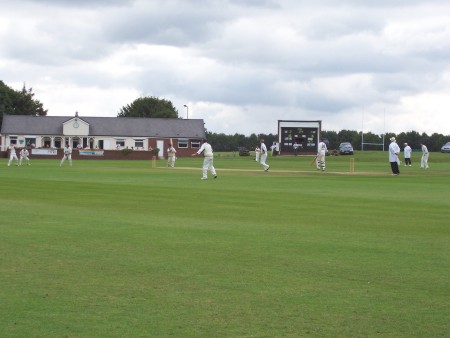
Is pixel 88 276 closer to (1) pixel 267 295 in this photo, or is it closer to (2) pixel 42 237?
(1) pixel 267 295

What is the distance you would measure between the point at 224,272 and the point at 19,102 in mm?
129567

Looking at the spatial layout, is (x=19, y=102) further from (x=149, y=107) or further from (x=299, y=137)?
(x=299, y=137)

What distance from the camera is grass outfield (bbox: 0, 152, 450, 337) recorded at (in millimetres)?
7207

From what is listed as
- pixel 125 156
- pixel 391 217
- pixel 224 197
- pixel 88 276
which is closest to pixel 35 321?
pixel 88 276

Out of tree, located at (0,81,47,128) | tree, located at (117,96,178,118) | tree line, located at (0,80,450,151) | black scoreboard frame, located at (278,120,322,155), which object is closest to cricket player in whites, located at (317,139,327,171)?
black scoreboard frame, located at (278,120,322,155)

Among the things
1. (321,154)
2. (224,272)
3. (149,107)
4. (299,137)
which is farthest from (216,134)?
(224,272)

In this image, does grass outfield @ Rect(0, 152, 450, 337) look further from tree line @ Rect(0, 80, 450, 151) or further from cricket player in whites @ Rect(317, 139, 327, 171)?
tree line @ Rect(0, 80, 450, 151)

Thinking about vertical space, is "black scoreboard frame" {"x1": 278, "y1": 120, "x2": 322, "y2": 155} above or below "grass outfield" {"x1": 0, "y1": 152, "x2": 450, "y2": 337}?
above

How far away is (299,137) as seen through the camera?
3556 inches

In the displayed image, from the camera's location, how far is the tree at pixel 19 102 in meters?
124

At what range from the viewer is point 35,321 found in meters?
7.21

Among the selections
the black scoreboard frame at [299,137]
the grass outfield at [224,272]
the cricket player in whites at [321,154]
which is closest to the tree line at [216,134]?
the black scoreboard frame at [299,137]

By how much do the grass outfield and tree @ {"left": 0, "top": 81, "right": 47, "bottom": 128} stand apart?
11047 cm

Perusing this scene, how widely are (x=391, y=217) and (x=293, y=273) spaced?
7.43 m
